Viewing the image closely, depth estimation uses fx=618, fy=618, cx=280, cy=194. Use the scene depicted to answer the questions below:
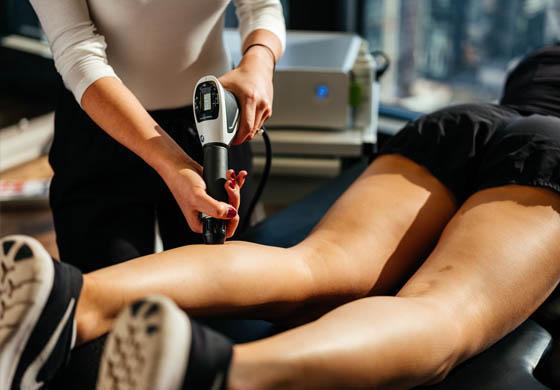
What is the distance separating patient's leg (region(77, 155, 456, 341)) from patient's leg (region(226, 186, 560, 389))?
3.6 inches

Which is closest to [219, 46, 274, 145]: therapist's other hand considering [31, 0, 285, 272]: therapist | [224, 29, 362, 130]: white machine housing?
[31, 0, 285, 272]: therapist

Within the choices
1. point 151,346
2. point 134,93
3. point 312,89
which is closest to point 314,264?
point 151,346

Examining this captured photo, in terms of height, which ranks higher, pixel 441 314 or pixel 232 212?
pixel 232 212

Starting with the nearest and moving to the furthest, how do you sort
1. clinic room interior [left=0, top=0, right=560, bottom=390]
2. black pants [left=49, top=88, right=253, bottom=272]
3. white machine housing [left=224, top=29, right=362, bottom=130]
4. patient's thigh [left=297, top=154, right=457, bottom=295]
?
clinic room interior [left=0, top=0, right=560, bottom=390]
patient's thigh [left=297, top=154, right=457, bottom=295]
black pants [left=49, top=88, right=253, bottom=272]
white machine housing [left=224, top=29, right=362, bottom=130]

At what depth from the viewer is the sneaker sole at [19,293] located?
2.52 feet

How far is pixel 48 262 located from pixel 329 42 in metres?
1.70

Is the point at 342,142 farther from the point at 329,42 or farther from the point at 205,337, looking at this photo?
the point at 205,337

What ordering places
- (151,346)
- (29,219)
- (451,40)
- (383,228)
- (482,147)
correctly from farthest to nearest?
(451,40) → (29,219) → (482,147) → (383,228) → (151,346)

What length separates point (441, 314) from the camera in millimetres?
911

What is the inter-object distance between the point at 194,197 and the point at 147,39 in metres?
0.42

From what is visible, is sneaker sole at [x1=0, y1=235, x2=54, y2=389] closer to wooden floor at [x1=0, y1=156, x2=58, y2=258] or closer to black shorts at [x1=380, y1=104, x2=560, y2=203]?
black shorts at [x1=380, y1=104, x2=560, y2=203]

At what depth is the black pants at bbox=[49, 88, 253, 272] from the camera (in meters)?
1.27

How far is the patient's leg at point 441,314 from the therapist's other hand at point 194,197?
0.77 feet

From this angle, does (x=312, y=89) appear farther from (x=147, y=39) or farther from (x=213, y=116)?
(x=213, y=116)
